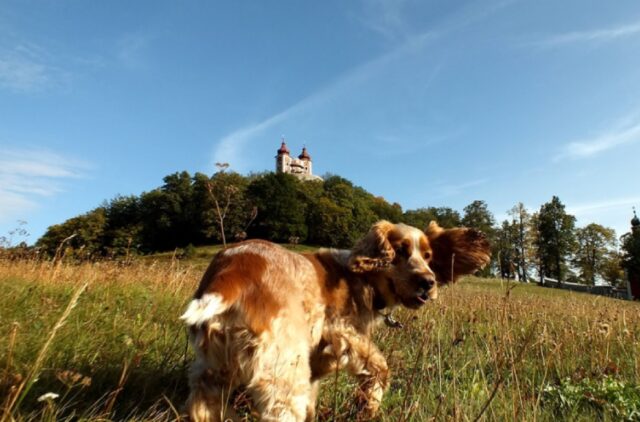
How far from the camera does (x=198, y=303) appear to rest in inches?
107

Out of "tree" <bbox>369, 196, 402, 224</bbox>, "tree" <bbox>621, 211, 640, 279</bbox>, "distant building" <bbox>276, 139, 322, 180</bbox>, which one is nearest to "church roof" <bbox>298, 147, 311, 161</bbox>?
"distant building" <bbox>276, 139, 322, 180</bbox>

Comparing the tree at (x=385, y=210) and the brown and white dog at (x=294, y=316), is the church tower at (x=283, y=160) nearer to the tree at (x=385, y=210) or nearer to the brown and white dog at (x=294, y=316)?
the tree at (x=385, y=210)

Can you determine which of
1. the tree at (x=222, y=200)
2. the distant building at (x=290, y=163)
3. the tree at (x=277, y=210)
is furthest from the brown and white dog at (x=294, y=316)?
the distant building at (x=290, y=163)

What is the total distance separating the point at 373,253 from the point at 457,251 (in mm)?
1321

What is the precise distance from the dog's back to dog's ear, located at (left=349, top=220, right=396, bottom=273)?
110cm

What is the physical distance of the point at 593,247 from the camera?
68.2 m

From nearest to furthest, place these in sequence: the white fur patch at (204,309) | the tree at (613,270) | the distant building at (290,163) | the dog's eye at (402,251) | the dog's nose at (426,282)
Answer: the white fur patch at (204,309) < the dog's nose at (426,282) < the dog's eye at (402,251) < the tree at (613,270) < the distant building at (290,163)

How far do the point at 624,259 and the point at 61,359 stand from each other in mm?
69022

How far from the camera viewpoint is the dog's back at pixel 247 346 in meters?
2.76

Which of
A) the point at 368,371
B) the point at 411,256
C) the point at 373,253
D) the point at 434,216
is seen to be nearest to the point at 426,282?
the point at 411,256

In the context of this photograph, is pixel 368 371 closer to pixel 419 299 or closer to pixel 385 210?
pixel 419 299

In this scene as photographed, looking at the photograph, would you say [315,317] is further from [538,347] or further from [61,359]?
[538,347]

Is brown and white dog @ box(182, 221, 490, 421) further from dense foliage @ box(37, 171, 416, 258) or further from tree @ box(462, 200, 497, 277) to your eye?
tree @ box(462, 200, 497, 277)

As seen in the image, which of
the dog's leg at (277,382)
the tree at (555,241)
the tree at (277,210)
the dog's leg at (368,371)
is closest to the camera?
the dog's leg at (277,382)
